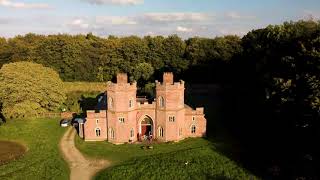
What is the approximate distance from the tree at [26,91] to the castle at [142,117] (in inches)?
531

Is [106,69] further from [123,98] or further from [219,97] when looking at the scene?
[123,98]

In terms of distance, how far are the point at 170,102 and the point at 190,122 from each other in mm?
3756

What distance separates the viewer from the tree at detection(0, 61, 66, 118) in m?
57.1

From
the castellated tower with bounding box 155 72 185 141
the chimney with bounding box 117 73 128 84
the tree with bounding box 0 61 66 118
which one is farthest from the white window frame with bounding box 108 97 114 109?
the tree with bounding box 0 61 66 118

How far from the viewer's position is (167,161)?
40406 mm

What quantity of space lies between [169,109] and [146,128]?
400cm

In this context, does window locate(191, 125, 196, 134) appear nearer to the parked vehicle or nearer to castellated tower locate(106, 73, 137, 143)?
castellated tower locate(106, 73, 137, 143)

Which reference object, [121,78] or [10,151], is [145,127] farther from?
[10,151]

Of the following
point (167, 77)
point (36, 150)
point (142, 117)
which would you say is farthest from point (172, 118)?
point (36, 150)

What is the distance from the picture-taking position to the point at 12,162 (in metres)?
42.1

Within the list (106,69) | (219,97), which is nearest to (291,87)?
(219,97)

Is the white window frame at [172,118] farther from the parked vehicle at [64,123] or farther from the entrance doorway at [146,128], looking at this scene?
the parked vehicle at [64,123]

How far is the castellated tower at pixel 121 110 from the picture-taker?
46669 mm

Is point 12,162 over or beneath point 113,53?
beneath
